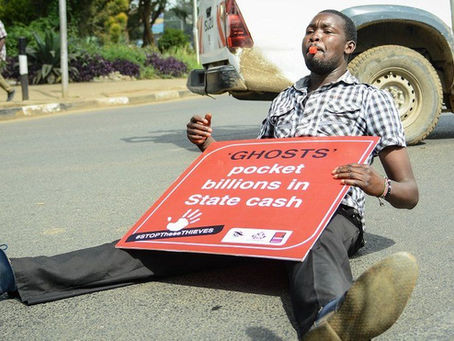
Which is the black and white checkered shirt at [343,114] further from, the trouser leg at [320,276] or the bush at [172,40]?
the bush at [172,40]

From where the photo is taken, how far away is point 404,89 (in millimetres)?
8023

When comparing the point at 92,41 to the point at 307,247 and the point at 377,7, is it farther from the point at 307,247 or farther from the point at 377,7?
the point at 307,247

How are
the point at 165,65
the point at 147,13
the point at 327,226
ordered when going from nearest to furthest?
1. the point at 327,226
2. the point at 165,65
3. the point at 147,13

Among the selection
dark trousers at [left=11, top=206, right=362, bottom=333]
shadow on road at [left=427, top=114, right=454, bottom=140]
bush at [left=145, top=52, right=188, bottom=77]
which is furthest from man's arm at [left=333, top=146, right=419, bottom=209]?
bush at [left=145, top=52, right=188, bottom=77]

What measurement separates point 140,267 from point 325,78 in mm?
1260

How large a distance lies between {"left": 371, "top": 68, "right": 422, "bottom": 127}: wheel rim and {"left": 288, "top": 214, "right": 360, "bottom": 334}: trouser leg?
463 cm

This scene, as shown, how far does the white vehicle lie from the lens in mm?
7457

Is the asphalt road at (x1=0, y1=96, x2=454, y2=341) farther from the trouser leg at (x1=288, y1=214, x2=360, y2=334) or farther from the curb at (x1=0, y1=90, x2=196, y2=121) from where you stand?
the curb at (x1=0, y1=90, x2=196, y2=121)

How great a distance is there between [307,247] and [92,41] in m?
19.7

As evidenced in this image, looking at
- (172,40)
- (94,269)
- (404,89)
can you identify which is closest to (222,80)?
(404,89)

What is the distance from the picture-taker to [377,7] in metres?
7.61

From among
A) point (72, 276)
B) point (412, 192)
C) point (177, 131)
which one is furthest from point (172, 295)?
point (177, 131)

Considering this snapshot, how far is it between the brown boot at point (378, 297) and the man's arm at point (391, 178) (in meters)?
0.82

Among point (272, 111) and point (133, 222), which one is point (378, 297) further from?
point (133, 222)
